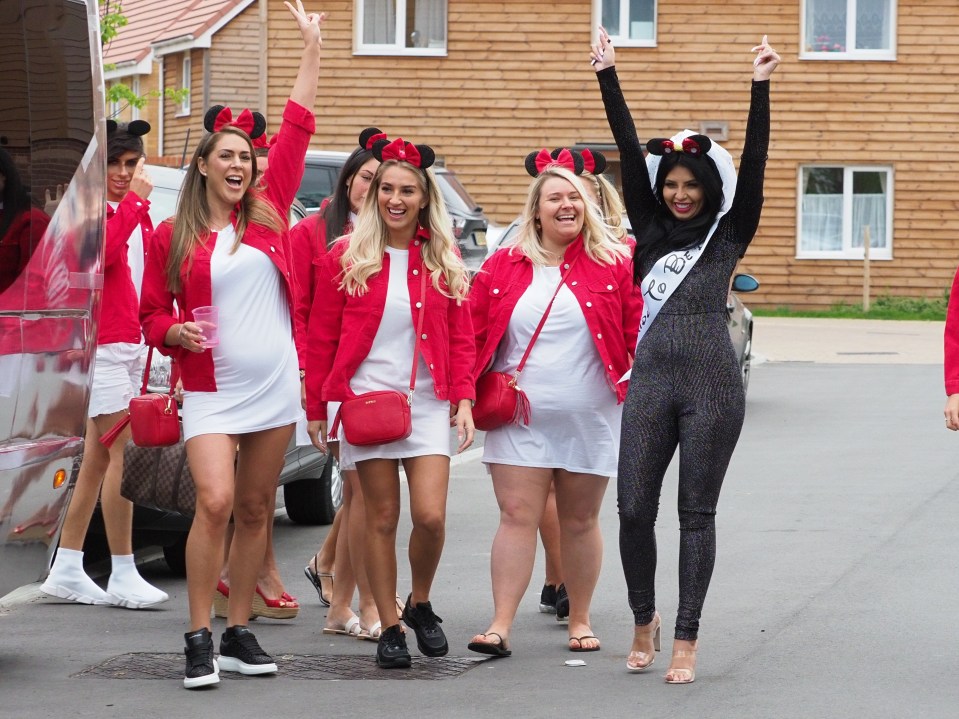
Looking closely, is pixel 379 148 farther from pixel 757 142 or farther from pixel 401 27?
pixel 401 27

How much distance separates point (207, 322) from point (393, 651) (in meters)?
1.41

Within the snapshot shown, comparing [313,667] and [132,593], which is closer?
[313,667]

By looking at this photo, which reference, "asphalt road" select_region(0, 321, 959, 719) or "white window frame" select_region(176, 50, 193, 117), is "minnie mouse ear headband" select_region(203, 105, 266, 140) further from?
"white window frame" select_region(176, 50, 193, 117)

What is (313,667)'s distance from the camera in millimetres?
6250

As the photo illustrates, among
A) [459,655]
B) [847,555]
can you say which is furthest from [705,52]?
[459,655]

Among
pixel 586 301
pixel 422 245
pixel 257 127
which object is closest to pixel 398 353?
pixel 422 245

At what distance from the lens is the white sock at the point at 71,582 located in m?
7.54

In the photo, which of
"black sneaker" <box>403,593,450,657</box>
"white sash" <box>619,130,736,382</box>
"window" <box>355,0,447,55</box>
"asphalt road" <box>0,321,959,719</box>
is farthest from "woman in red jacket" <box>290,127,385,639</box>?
"window" <box>355,0,447,55</box>

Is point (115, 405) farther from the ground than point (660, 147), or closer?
closer

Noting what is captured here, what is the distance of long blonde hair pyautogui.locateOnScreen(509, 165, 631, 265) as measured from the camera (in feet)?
21.7

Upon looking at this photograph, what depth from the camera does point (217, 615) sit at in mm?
7270

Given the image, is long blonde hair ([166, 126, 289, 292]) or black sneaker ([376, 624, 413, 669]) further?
black sneaker ([376, 624, 413, 669])

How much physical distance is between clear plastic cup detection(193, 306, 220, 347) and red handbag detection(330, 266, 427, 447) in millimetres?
572

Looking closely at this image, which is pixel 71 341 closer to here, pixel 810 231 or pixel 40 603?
pixel 40 603
